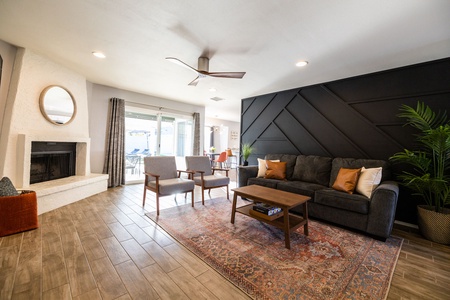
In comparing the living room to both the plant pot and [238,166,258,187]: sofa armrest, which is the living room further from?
[238,166,258,187]: sofa armrest

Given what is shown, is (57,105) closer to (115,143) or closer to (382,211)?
(115,143)

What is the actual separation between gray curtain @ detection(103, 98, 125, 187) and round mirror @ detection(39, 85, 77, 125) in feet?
2.88

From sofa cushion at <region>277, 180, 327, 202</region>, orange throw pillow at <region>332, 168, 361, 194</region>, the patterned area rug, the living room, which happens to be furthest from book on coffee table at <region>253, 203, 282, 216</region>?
the living room

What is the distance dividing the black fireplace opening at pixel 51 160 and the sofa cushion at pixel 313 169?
464 centimetres

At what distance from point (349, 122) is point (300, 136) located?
933 millimetres

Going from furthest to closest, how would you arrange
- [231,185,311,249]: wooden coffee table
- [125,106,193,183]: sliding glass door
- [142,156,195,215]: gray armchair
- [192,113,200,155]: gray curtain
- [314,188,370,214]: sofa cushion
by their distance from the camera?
[192,113,200,155]: gray curtain, [125,106,193,183]: sliding glass door, [142,156,195,215]: gray armchair, [314,188,370,214]: sofa cushion, [231,185,311,249]: wooden coffee table

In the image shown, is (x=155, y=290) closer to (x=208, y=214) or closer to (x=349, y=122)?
(x=208, y=214)

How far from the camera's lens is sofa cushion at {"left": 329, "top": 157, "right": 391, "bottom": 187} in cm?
275

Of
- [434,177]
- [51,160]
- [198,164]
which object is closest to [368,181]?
[434,177]

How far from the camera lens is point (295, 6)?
1.68 metres

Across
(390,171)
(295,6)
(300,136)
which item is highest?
(295,6)

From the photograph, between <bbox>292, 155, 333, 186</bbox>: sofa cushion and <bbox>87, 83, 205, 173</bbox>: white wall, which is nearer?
<bbox>292, 155, 333, 186</bbox>: sofa cushion

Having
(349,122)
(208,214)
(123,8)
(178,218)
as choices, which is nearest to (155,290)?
(178,218)

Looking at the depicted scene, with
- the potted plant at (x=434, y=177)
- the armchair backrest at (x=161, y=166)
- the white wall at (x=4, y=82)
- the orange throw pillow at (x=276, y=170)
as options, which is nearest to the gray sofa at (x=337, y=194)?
the orange throw pillow at (x=276, y=170)
